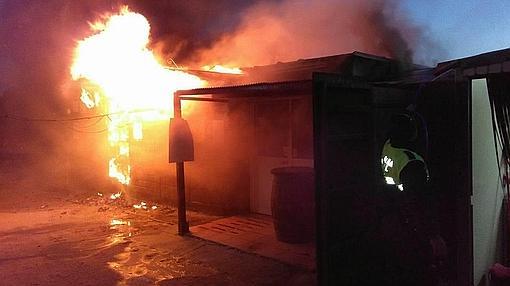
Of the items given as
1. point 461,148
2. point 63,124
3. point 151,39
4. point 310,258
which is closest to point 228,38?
point 151,39

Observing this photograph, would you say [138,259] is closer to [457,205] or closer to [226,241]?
[226,241]

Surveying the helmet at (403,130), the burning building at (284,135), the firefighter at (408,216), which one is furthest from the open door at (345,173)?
the helmet at (403,130)

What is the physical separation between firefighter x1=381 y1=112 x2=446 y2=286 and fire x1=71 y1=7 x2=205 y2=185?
5.96 metres

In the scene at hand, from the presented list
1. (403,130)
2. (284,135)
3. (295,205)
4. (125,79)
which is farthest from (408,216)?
(125,79)

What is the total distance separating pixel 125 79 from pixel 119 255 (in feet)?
19.3

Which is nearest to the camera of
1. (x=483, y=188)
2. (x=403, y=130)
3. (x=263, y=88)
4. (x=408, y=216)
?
(x=403, y=130)

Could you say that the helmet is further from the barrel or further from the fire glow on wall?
the fire glow on wall

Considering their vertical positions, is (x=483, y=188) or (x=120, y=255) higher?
(x=483, y=188)

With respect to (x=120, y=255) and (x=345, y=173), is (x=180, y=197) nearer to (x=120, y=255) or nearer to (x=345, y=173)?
(x=120, y=255)

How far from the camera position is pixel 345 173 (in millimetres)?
5109

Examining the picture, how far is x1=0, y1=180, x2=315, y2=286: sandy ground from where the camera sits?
19.5 ft

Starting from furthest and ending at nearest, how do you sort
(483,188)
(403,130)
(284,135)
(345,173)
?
(284,135) < (483,188) < (345,173) < (403,130)

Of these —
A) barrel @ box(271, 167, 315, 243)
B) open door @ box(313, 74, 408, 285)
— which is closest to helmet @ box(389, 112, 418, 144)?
open door @ box(313, 74, 408, 285)

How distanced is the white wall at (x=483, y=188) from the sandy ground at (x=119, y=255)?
2.31m
